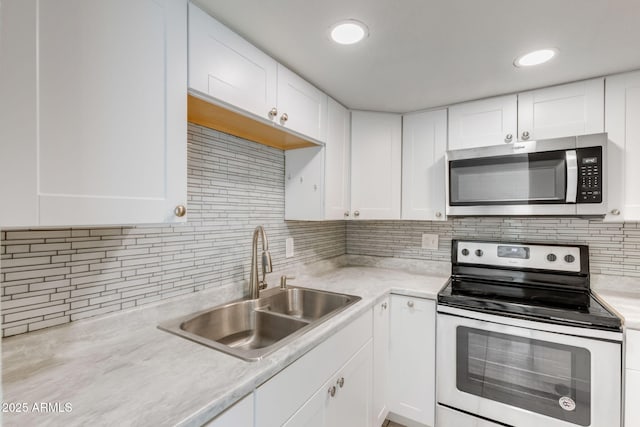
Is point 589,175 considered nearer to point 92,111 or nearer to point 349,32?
point 349,32

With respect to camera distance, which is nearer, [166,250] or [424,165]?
[166,250]

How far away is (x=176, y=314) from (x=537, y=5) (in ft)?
6.14

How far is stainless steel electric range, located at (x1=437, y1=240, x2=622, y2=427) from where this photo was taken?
1367 millimetres

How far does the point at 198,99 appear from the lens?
1.14 meters

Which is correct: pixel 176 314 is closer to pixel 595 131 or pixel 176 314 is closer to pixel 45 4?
pixel 45 4

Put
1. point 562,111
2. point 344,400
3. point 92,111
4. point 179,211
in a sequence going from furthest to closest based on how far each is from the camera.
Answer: point 562,111 < point 344,400 < point 179,211 < point 92,111

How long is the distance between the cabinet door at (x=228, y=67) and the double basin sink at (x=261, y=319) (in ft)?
3.03

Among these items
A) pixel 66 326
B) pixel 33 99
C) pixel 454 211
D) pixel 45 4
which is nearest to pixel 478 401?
pixel 454 211

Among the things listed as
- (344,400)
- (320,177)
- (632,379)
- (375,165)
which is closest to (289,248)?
(320,177)

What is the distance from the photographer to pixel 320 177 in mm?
1895

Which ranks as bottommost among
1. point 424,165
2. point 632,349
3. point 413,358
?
point 413,358

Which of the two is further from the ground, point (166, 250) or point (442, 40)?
point (442, 40)

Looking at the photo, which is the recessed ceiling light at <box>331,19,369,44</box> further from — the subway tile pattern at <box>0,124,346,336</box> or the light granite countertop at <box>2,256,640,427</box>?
the light granite countertop at <box>2,256,640,427</box>

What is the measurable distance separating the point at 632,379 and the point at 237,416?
1.67 meters
